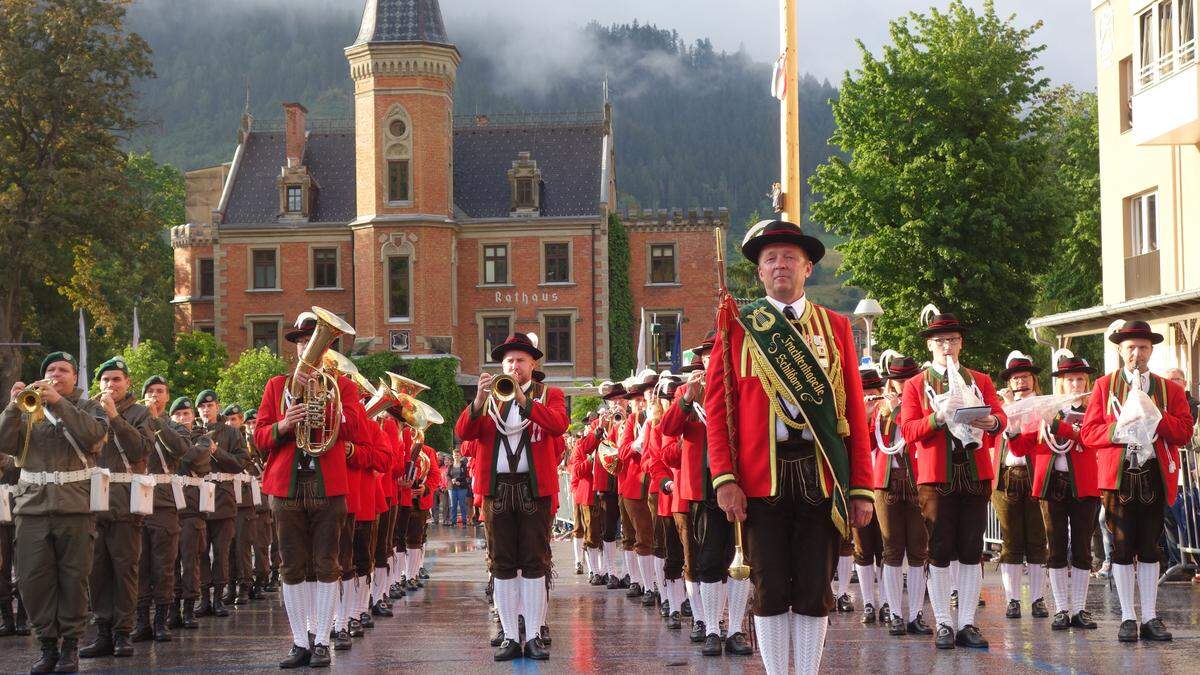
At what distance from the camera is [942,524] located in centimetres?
1181

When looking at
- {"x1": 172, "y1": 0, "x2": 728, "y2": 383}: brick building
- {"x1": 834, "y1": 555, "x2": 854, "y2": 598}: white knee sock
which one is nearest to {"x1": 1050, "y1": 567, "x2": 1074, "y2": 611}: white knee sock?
{"x1": 834, "y1": 555, "x2": 854, "y2": 598}: white knee sock

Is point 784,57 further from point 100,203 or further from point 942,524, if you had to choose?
point 100,203

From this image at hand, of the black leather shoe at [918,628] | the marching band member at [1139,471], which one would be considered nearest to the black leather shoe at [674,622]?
the black leather shoe at [918,628]

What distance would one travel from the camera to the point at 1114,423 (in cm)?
1208

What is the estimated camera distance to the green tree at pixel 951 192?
1534 inches

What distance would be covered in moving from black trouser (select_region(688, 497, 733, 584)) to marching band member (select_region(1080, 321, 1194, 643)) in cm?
297

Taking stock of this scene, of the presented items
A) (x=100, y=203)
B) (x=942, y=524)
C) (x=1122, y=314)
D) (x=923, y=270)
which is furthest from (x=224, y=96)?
(x=942, y=524)

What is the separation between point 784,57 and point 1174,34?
16.6 m

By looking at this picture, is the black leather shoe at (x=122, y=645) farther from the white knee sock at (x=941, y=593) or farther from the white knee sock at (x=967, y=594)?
the white knee sock at (x=967, y=594)

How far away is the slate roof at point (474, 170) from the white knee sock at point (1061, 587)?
177 feet

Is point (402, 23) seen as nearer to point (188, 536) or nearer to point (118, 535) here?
point (188, 536)

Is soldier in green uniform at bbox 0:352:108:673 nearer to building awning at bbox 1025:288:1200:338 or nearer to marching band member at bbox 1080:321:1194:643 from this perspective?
marching band member at bbox 1080:321:1194:643

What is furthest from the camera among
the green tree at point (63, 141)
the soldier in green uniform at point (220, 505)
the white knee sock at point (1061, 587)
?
the green tree at point (63, 141)

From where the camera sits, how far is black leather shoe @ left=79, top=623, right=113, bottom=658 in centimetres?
1279
